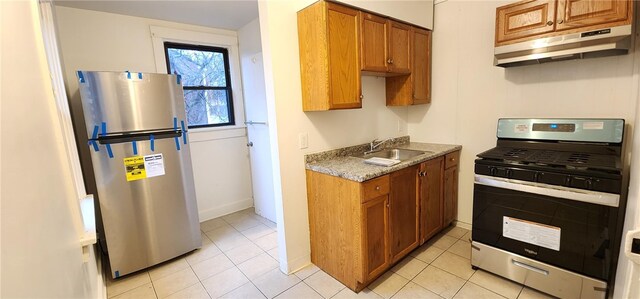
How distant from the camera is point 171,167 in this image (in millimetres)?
2459

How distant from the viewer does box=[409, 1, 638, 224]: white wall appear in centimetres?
201

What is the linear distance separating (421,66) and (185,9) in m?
2.40

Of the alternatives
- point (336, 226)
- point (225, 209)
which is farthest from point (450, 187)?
point (225, 209)

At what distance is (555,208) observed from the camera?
1.76 metres

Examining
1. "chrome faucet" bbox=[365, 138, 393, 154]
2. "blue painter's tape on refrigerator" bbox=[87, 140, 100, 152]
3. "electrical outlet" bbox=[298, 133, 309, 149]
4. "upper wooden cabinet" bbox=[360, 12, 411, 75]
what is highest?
"upper wooden cabinet" bbox=[360, 12, 411, 75]

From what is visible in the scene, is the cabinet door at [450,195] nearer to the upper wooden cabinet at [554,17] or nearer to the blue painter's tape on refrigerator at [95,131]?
the upper wooden cabinet at [554,17]

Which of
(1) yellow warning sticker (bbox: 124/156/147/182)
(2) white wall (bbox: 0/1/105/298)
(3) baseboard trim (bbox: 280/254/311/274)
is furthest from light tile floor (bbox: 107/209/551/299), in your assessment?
(2) white wall (bbox: 0/1/105/298)

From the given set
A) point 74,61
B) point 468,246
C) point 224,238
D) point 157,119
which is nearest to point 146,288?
point 224,238

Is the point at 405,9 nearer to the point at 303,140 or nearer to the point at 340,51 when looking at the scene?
the point at 340,51

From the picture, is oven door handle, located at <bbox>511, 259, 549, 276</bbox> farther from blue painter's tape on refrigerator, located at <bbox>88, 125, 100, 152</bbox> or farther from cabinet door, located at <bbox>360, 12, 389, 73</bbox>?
blue painter's tape on refrigerator, located at <bbox>88, 125, 100, 152</bbox>

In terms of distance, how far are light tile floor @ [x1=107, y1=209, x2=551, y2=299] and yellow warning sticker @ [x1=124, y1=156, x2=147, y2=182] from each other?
0.85m

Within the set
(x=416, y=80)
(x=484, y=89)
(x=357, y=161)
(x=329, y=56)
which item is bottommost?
(x=357, y=161)

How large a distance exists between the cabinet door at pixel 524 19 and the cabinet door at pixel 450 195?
3.99ft

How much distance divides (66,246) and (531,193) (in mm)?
2511
